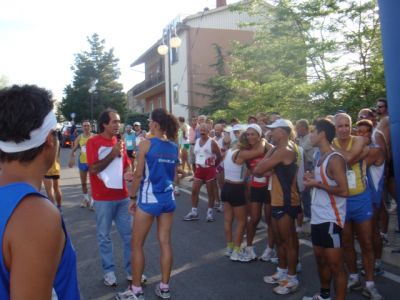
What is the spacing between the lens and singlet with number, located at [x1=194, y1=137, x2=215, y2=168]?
860 centimetres

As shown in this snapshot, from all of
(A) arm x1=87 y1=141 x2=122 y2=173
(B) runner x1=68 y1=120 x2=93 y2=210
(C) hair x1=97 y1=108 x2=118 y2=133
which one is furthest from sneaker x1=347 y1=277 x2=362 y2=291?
(B) runner x1=68 y1=120 x2=93 y2=210

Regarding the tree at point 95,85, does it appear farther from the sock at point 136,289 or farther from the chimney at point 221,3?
the sock at point 136,289

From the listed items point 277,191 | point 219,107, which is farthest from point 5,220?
point 219,107

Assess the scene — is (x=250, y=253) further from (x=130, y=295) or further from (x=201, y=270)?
(x=130, y=295)

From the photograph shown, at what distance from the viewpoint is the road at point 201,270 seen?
479cm

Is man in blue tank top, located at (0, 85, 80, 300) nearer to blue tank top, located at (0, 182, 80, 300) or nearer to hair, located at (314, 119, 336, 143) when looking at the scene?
blue tank top, located at (0, 182, 80, 300)

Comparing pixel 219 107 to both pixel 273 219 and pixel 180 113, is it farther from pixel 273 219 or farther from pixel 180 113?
pixel 273 219

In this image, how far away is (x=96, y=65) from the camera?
61688 mm

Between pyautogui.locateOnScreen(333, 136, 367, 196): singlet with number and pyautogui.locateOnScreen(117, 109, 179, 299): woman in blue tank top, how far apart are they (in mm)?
1884

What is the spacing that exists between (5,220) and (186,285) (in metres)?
3.94

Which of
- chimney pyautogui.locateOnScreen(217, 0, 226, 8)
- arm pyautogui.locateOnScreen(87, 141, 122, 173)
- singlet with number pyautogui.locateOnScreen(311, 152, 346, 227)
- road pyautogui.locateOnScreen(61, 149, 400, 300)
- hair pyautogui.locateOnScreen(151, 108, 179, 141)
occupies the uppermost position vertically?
chimney pyautogui.locateOnScreen(217, 0, 226, 8)

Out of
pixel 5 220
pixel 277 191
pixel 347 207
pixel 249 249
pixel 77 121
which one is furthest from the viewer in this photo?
pixel 77 121

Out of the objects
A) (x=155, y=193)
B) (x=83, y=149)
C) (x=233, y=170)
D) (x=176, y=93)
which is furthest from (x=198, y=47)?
(x=155, y=193)

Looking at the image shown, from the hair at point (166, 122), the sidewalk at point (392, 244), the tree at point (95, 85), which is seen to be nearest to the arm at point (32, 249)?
the hair at point (166, 122)
